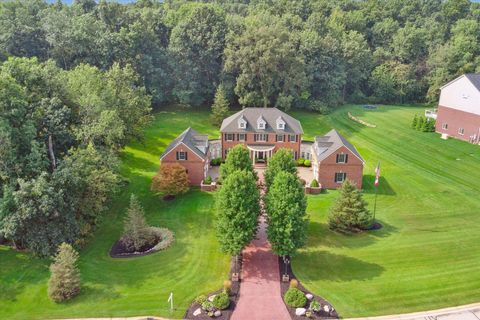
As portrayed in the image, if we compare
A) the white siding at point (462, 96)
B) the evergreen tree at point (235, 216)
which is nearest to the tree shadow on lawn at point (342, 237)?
the evergreen tree at point (235, 216)

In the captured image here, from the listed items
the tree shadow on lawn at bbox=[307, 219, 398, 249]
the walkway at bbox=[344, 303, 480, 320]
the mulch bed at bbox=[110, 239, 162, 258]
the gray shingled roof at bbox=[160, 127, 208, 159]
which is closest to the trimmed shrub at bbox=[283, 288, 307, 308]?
the walkway at bbox=[344, 303, 480, 320]

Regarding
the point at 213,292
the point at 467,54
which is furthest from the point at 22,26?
the point at 467,54

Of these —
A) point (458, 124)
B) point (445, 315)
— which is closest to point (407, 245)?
point (445, 315)

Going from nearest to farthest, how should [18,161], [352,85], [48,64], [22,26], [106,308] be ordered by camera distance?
[106,308] < [18,161] < [48,64] < [22,26] < [352,85]

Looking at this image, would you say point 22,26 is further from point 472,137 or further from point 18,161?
point 472,137

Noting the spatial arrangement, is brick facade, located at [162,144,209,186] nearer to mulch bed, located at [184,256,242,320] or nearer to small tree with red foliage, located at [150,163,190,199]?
small tree with red foliage, located at [150,163,190,199]

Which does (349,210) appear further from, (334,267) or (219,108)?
(219,108)
